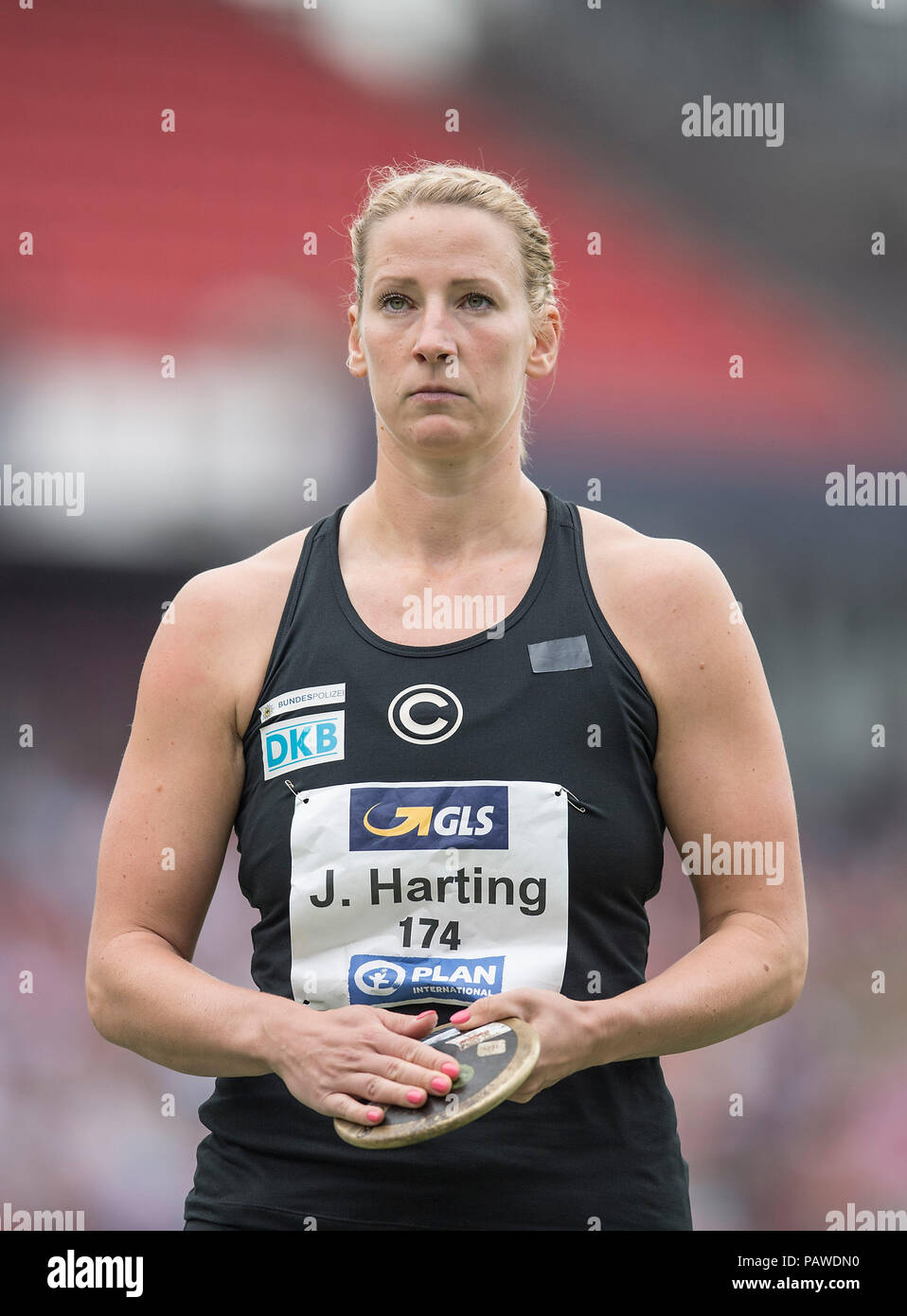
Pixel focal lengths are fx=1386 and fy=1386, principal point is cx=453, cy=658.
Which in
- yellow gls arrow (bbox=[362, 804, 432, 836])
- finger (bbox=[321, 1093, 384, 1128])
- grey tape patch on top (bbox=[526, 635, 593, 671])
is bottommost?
finger (bbox=[321, 1093, 384, 1128])

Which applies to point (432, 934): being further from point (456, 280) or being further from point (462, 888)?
point (456, 280)

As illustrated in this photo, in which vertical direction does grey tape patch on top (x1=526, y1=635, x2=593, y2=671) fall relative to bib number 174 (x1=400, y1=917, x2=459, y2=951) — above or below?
above

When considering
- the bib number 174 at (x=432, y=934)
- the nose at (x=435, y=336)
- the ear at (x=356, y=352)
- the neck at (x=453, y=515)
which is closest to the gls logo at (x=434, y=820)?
the bib number 174 at (x=432, y=934)

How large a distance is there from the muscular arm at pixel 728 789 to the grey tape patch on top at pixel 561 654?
4.0 inches

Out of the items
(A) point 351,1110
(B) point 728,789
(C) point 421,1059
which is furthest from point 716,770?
(A) point 351,1110

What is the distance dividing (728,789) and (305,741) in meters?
0.69

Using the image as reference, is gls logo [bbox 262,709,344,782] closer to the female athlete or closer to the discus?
the female athlete

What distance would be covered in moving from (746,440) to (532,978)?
269 cm

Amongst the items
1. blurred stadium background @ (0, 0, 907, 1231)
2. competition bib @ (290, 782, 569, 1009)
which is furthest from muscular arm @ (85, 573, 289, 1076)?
blurred stadium background @ (0, 0, 907, 1231)

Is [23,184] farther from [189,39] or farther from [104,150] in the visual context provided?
[189,39]

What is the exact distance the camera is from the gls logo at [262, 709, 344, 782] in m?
2.22

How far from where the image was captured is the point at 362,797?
2.18 m

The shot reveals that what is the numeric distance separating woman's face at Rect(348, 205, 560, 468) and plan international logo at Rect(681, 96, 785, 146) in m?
2.36

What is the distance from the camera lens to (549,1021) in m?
1.93
